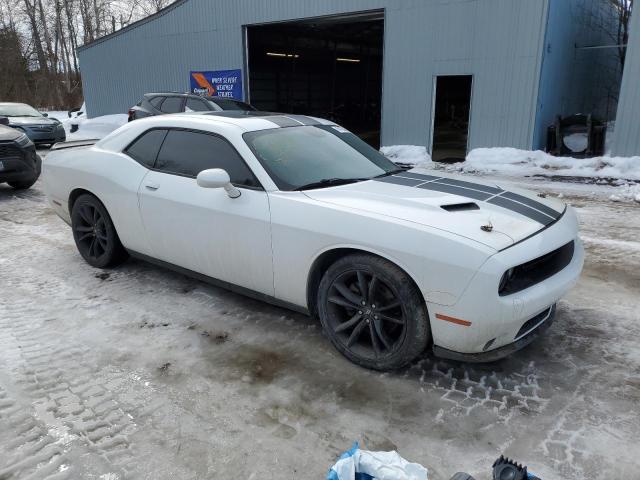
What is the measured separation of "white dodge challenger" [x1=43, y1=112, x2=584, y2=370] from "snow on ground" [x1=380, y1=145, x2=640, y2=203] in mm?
6510

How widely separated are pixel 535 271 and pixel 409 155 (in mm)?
9994

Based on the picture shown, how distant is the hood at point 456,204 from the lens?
2.80 metres

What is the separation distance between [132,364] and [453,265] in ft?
6.88

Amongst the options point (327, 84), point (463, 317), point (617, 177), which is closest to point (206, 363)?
point (463, 317)

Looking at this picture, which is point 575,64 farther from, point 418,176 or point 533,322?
point 533,322

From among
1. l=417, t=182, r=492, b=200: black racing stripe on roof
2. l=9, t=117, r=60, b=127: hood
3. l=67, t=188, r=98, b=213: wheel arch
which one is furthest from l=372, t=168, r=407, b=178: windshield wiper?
l=9, t=117, r=60, b=127: hood

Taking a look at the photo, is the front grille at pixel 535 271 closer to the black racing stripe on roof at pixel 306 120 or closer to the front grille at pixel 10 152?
the black racing stripe on roof at pixel 306 120

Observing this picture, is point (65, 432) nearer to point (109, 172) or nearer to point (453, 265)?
point (453, 265)

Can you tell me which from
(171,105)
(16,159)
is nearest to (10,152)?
(16,159)

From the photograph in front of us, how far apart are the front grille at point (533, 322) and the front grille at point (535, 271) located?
0.75ft

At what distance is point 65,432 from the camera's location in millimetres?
2570

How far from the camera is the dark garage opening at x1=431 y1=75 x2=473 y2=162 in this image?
472 inches

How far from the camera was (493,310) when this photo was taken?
2.61 metres

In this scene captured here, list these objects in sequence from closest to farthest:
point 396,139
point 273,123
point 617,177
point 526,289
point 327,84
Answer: point 526,289, point 273,123, point 617,177, point 396,139, point 327,84
